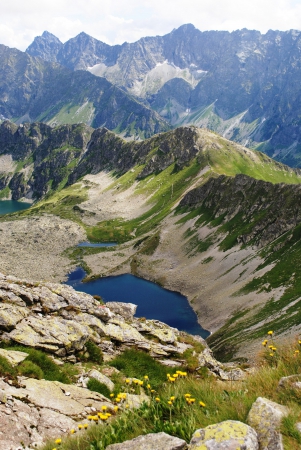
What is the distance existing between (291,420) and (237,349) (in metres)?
64.3

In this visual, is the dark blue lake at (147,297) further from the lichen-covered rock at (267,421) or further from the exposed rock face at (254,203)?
the lichen-covered rock at (267,421)

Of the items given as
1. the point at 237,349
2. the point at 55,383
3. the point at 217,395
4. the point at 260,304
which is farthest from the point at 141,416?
the point at 260,304

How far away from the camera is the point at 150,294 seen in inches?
4975

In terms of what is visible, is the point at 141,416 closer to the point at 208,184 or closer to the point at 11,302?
the point at 11,302

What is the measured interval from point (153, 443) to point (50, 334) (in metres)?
17.7

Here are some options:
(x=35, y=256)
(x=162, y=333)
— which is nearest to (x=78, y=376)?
(x=162, y=333)

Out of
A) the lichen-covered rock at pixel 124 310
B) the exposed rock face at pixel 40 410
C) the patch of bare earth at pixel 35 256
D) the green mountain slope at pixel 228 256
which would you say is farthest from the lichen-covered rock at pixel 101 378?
the patch of bare earth at pixel 35 256

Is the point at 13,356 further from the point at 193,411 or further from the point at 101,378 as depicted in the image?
the point at 193,411

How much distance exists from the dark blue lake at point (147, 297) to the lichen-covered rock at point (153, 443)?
87.8m

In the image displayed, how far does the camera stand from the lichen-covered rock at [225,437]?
7.75 meters

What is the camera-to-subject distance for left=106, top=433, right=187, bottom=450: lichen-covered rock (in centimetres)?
829

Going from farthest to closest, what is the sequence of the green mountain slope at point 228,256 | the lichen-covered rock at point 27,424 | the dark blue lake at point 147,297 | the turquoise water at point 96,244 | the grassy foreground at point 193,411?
the turquoise water at point 96,244, the dark blue lake at point 147,297, the green mountain slope at point 228,256, the lichen-covered rock at point 27,424, the grassy foreground at point 193,411

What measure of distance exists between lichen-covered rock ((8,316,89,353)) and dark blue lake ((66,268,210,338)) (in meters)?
72.0

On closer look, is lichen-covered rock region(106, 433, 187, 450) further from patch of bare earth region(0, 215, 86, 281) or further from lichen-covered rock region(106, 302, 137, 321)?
patch of bare earth region(0, 215, 86, 281)
